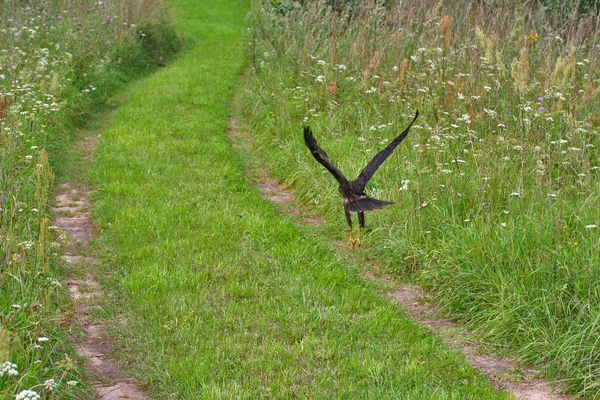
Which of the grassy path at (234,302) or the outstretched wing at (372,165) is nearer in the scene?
the grassy path at (234,302)

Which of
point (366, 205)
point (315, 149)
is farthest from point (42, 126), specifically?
point (366, 205)

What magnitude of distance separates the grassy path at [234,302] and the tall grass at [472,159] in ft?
1.74

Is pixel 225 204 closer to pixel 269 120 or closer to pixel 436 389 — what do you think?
pixel 269 120

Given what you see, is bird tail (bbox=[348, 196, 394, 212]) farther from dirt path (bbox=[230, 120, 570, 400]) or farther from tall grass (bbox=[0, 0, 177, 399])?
tall grass (bbox=[0, 0, 177, 399])

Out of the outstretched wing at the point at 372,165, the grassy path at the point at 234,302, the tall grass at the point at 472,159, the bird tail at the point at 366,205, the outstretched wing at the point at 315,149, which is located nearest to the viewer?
the grassy path at the point at 234,302

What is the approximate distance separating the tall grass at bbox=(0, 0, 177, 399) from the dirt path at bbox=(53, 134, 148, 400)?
0.15 meters

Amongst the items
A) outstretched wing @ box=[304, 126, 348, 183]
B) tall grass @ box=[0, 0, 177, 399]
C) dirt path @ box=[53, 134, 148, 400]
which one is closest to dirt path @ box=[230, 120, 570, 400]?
outstretched wing @ box=[304, 126, 348, 183]

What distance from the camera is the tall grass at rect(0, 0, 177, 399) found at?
3.79 metres

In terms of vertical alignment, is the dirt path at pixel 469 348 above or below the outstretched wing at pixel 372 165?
below

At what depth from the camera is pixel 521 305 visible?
458cm

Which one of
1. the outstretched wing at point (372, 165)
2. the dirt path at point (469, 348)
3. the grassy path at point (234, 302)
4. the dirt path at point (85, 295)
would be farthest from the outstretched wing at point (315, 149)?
the dirt path at point (85, 295)

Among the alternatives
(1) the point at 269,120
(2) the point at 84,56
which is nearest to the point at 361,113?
(1) the point at 269,120

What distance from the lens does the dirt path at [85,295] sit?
4.10m

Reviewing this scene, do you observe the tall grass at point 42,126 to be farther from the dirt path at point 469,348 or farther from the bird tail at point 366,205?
the dirt path at point 469,348
